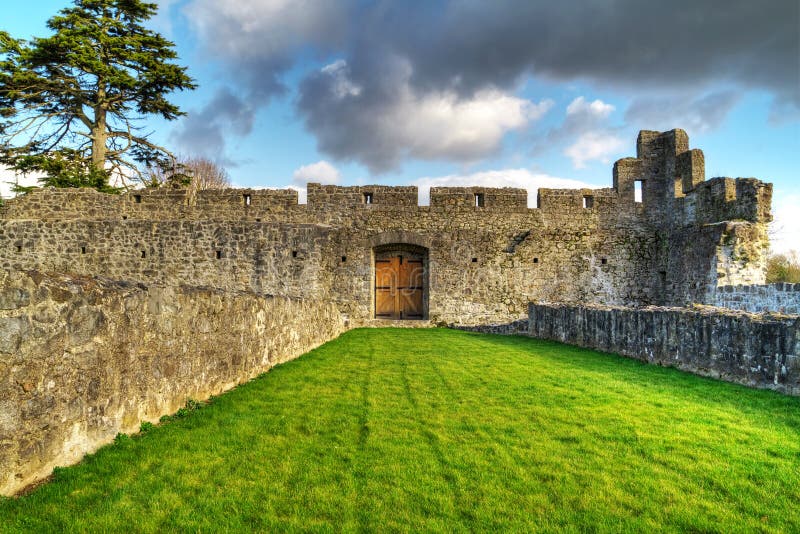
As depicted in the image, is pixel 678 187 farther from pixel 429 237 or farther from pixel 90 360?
pixel 90 360

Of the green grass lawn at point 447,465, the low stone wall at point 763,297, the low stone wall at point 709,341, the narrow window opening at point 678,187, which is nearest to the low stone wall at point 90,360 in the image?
the green grass lawn at point 447,465

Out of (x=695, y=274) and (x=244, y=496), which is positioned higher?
(x=695, y=274)

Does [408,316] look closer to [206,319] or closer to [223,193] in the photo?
[223,193]

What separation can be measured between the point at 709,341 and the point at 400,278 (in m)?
10.4

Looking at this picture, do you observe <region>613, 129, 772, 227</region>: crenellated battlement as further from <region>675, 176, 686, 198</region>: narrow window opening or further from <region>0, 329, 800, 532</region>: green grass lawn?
<region>0, 329, 800, 532</region>: green grass lawn

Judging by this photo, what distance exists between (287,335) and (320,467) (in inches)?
204

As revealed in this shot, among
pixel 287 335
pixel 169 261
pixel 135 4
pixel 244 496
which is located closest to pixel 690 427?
pixel 244 496

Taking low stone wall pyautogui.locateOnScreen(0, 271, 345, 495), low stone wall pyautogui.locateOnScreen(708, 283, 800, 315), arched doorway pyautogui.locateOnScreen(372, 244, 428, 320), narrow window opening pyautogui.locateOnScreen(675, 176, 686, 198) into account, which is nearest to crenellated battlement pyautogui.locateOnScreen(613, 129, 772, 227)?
narrow window opening pyautogui.locateOnScreen(675, 176, 686, 198)

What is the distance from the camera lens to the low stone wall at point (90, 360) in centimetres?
297

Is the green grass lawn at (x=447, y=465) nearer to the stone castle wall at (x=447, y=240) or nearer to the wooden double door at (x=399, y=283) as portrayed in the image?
the stone castle wall at (x=447, y=240)

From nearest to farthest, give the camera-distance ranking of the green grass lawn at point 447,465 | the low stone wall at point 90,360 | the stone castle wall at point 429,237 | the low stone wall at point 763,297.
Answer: the green grass lawn at point 447,465, the low stone wall at point 90,360, the low stone wall at point 763,297, the stone castle wall at point 429,237

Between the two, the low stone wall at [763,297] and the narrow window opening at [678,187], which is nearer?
the low stone wall at [763,297]

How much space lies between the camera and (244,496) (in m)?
3.05

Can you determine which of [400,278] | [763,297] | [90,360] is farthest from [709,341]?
[400,278]
